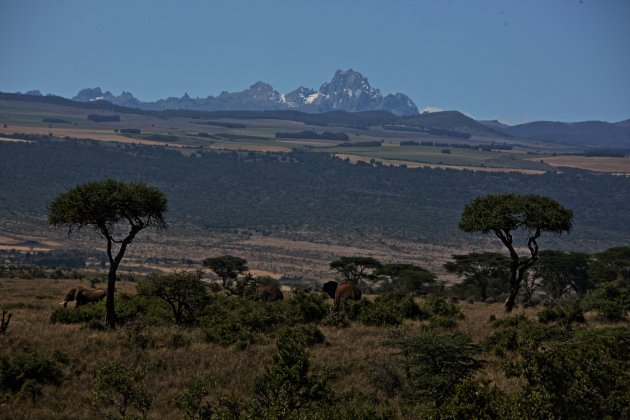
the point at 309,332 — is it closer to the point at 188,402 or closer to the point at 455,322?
the point at 455,322

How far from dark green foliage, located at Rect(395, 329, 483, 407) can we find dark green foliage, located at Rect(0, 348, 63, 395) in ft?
31.4

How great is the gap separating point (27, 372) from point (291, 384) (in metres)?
7.88

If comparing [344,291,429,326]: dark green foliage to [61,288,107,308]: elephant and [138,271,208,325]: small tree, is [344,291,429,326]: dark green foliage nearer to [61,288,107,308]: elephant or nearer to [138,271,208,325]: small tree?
[138,271,208,325]: small tree

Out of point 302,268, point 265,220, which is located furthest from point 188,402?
point 265,220

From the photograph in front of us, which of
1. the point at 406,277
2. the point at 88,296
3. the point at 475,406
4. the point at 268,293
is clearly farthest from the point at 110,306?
the point at 406,277

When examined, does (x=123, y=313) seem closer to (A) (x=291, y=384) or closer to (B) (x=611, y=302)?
(A) (x=291, y=384)

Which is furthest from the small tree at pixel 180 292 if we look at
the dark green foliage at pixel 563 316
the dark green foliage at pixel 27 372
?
the dark green foliage at pixel 563 316

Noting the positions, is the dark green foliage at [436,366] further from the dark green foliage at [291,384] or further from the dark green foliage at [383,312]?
the dark green foliage at [383,312]

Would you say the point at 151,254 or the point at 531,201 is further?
the point at 151,254

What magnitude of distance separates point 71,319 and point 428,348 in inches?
615

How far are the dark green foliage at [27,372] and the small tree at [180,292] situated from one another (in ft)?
24.8

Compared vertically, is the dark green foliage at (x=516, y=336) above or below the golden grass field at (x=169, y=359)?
above

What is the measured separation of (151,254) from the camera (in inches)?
5054

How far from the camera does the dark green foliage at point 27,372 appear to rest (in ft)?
65.6
